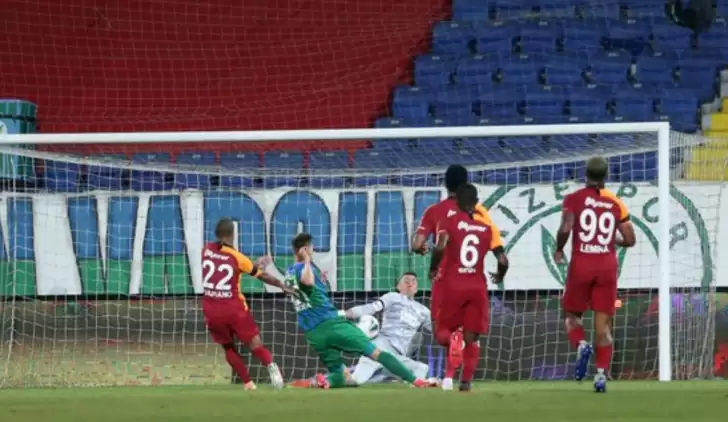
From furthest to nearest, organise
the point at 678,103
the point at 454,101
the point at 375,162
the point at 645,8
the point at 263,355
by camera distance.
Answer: the point at 645,8 < the point at 454,101 < the point at 678,103 < the point at 375,162 < the point at 263,355

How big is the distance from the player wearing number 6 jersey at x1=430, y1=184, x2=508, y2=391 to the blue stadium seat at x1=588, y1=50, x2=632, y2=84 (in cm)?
889

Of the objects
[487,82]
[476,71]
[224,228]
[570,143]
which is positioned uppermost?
[476,71]

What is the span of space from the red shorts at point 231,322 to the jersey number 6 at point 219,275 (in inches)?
7.6

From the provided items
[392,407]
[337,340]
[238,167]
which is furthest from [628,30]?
[392,407]

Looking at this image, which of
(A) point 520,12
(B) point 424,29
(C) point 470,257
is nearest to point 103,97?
Answer: (B) point 424,29

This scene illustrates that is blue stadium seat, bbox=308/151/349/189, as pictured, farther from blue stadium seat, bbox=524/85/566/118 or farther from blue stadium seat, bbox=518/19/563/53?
blue stadium seat, bbox=518/19/563/53

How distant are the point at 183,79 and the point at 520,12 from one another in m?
4.63

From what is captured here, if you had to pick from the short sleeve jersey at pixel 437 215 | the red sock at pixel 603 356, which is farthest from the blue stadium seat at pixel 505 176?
the red sock at pixel 603 356

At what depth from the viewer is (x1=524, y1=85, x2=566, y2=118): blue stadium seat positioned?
19297 mm

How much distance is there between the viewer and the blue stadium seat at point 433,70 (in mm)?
20234

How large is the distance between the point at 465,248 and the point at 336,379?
2912 mm

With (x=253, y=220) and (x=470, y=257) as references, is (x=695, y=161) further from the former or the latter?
(x=470, y=257)

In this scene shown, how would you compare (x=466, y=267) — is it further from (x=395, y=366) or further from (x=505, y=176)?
(x=505, y=176)

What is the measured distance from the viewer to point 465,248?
36.2 ft
